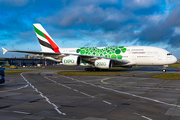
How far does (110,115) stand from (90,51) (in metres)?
35.1

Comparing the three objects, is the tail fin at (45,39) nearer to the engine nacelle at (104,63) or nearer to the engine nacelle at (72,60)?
the engine nacelle at (72,60)

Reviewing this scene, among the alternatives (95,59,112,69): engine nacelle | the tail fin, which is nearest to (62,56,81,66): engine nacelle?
(95,59,112,69): engine nacelle

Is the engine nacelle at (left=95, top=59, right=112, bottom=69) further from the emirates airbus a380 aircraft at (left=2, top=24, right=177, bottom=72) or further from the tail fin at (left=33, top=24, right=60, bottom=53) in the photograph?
the tail fin at (left=33, top=24, right=60, bottom=53)

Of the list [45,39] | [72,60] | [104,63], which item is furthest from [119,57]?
[45,39]

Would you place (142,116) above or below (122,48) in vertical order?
below

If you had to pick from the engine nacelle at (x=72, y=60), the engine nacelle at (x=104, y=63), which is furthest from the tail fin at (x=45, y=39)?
the engine nacelle at (x=104, y=63)

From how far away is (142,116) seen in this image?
26.0 feet

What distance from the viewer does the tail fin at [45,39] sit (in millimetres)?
44219

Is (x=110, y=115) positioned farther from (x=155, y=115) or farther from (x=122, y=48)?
(x=122, y=48)

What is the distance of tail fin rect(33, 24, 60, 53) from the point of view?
4422 cm

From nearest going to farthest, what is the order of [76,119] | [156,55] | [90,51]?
[76,119] → [156,55] → [90,51]

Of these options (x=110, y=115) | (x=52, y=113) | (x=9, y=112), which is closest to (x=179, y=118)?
(x=110, y=115)

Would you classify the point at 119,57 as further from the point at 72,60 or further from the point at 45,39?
the point at 45,39

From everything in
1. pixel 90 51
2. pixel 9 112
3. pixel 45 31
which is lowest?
pixel 9 112
